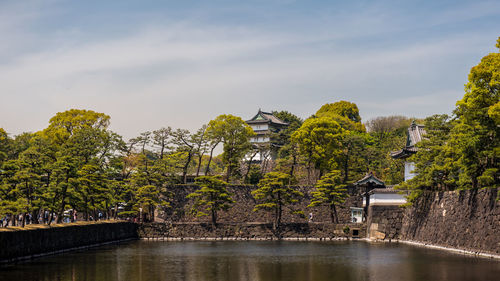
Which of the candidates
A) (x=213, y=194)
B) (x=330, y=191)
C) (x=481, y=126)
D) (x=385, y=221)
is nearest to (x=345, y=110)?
(x=330, y=191)

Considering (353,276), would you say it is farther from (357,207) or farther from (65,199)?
(357,207)

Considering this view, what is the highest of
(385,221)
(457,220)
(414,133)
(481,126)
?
(414,133)

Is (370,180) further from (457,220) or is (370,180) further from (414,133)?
(457,220)

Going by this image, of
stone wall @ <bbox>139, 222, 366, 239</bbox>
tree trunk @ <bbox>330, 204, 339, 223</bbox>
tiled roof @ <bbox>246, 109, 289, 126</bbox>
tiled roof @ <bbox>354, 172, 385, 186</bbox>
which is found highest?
tiled roof @ <bbox>246, 109, 289, 126</bbox>

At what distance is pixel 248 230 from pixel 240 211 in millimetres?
5334

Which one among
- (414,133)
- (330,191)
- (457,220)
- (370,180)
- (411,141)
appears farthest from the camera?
(414,133)

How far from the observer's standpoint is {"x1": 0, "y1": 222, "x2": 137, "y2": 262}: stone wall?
66.2ft

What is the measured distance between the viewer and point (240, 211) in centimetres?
4397

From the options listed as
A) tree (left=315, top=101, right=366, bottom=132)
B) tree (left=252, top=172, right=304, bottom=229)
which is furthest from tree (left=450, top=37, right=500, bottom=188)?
tree (left=315, top=101, right=366, bottom=132)

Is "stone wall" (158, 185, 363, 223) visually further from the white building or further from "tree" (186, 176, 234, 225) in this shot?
the white building

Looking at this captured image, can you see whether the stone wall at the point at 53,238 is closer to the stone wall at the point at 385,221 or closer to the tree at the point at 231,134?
the tree at the point at 231,134

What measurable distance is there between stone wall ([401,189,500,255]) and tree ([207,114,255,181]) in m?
16.4

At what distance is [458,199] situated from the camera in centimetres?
2600

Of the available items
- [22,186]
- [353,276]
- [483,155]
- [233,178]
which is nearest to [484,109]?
[483,155]
